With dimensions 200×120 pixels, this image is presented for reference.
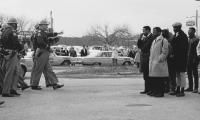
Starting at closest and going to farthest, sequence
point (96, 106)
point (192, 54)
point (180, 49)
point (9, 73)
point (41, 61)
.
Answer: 1. point (96, 106)
2. point (9, 73)
3. point (180, 49)
4. point (192, 54)
5. point (41, 61)

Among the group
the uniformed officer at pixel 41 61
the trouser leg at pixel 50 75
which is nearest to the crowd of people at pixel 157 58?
the uniformed officer at pixel 41 61

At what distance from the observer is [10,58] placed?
1207 centimetres

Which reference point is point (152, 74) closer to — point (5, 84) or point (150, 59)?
point (150, 59)

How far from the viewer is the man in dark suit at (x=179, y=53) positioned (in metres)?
12.2

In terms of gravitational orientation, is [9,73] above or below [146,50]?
below

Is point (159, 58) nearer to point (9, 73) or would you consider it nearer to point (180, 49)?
point (180, 49)

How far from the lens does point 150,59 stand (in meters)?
12.2

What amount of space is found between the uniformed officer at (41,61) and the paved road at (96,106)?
0.86 ft

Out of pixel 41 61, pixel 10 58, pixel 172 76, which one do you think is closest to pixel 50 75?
pixel 41 61

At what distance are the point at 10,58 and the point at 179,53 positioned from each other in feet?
12.9

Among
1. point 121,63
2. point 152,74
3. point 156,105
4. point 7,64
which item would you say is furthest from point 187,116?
point 121,63

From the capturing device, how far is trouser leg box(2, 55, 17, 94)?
38.9 ft

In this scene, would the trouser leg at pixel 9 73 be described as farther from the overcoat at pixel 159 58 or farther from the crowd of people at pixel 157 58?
the overcoat at pixel 159 58

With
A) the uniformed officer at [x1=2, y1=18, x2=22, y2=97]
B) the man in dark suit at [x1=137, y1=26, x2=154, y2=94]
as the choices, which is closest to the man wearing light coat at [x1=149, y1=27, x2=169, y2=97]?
the man in dark suit at [x1=137, y1=26, x2=154, y2=94]
